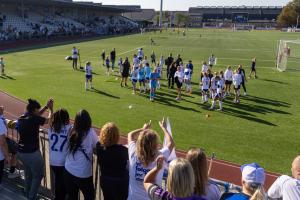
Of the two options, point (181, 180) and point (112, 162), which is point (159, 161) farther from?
point (112, 162)

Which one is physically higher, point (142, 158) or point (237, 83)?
point (142, 158)

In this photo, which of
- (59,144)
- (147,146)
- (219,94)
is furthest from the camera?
(219,94)

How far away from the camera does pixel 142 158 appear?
170 inches

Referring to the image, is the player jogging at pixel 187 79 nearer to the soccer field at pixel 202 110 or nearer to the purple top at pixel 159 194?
the soccer field at pixel 202 110

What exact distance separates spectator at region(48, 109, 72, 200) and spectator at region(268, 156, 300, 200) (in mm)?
3129

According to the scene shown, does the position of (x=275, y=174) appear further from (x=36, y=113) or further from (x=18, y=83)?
(x=18, y=83)

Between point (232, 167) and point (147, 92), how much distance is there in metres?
10.2

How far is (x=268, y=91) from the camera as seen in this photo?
67.1 ft

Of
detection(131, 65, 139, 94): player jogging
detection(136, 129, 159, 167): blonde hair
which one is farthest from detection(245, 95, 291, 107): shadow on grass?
detection(136, 129, 159, 167): blonde hair

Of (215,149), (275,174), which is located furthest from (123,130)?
(275,174)

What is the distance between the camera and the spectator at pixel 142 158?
4215 mm

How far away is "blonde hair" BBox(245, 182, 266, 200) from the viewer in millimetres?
3350

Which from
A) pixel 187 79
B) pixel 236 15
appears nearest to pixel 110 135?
pixel 187 79

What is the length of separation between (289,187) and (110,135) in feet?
7.66
